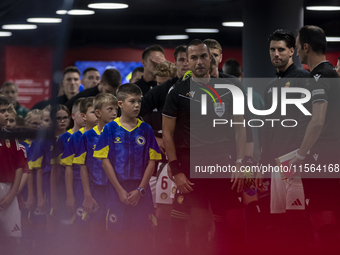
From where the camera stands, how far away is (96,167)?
149 inches

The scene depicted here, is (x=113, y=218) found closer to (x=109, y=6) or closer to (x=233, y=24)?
(x=109, y=6)

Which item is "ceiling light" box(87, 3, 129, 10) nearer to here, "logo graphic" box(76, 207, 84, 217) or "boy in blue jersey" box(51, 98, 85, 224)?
"boy in blue jersey" box(51, 98, 85, 224)

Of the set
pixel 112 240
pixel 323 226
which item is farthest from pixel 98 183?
pixel 323 226

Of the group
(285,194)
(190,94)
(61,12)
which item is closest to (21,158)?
(61,12)

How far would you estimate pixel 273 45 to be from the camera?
368 centimetres

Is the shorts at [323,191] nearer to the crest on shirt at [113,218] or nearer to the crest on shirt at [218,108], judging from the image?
the crest on shirt at [218,108]

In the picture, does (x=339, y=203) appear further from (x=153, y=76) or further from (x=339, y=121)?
(x=153, y=76)

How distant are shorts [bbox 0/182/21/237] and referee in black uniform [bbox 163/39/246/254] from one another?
107 cm

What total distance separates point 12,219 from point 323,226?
214cm

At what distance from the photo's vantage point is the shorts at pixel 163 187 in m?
4.16

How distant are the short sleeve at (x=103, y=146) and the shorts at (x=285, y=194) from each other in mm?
1294

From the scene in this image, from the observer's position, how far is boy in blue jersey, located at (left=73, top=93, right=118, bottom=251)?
3.72 m

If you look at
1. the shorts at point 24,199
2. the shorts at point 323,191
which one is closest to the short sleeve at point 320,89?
the shorts at point 323,191

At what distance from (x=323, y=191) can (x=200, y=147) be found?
93 cm
